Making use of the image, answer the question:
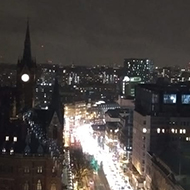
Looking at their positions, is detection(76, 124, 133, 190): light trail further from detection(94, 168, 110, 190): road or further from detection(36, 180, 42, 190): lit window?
detection(36, 180, 42, 190): lit window

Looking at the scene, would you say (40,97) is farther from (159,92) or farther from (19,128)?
(19,128)

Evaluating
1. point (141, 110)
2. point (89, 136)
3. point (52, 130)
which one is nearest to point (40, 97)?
point (89, 136)

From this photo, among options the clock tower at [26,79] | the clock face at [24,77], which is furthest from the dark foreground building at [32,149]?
the clock face at [24,77]

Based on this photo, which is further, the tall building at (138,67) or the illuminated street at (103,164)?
the tall building at (138,67)

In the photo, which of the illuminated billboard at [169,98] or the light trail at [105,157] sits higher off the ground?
the illuminated billboard at [169,98]

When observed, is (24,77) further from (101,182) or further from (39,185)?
(39,185)

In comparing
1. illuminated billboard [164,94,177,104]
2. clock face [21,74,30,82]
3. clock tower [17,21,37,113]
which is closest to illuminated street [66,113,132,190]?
illuminated billboard [164,94,177,104]

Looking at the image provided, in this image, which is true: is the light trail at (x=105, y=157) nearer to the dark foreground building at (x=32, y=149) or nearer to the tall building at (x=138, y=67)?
the dark foreground building at (x=32, y=149)
